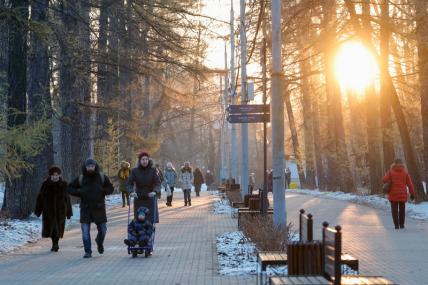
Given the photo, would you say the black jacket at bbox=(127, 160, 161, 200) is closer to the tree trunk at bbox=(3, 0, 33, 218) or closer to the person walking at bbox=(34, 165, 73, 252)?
the person walking at bbox=(34, 165, 73, 252)

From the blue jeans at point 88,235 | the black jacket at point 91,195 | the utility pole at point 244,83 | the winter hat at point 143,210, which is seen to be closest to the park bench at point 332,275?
the winter hat at point 143,210

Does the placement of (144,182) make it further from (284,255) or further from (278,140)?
(284,255)

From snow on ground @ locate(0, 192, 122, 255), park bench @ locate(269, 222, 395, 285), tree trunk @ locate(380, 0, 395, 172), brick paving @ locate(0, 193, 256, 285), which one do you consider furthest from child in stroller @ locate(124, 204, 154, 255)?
tree trunk @ locate(380, 0, 395, 172)

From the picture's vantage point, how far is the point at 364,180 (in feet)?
137

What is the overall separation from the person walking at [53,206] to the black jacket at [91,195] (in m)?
0.81

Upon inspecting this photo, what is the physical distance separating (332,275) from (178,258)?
20.0 ft

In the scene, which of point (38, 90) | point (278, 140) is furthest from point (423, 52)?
point (278, 140)

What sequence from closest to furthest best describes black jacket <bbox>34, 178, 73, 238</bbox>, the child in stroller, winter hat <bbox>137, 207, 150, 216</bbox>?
the child in stroller, winter hat <bbox>137, 207, 150, 216</bbox>, black jacket <bbox>34, 178, 73, 238</bbox>

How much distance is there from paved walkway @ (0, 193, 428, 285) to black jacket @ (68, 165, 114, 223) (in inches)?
27.8

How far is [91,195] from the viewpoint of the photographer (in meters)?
12.9

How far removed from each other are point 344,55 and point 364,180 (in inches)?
560

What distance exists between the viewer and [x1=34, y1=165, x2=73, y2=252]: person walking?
1363cm

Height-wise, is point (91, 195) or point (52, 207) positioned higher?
point (91, 195)

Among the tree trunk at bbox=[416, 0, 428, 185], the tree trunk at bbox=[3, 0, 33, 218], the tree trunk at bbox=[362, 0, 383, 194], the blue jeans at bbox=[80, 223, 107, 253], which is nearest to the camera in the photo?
the blue jeans at bbox=[80, 223, 107, 253]
